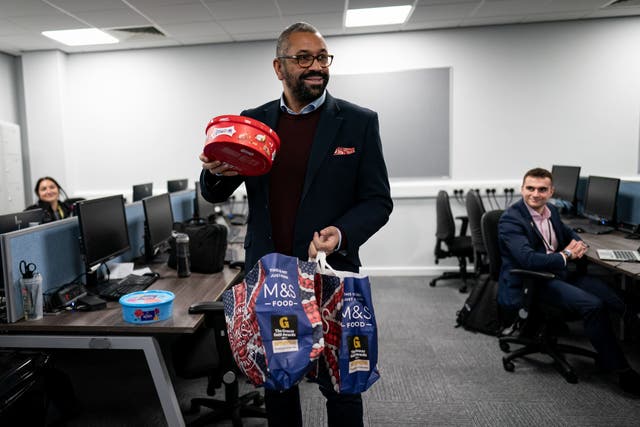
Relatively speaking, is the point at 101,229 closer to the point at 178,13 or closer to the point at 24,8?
the point at 178,13

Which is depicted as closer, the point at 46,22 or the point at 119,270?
the point at 119,270

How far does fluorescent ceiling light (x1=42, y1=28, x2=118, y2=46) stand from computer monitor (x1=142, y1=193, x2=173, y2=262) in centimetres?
234

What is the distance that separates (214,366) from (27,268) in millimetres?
770

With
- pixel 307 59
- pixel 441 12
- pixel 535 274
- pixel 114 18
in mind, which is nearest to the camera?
pixel 307 59

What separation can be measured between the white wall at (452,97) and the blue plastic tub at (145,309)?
10.4 feet

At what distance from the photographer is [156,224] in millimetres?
2674

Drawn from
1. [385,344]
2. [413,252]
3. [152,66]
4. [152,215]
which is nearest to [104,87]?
[152,66]

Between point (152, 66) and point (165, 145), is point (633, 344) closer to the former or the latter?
point (165, 145)

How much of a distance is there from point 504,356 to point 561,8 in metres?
3.11

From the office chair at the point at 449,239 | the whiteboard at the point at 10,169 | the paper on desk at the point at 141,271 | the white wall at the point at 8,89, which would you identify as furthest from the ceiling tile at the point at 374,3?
the white wall at the point at 8,89

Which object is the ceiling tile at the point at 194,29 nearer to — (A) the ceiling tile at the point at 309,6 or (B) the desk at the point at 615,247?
(A) the ceiling tile at the point at 309,6

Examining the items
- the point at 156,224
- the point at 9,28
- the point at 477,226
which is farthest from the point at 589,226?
the point at 9,28

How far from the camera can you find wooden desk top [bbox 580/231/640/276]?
2234 mm

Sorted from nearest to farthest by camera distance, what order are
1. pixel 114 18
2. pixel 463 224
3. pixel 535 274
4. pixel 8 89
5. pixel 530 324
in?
1. pixel 535 274
2. pixel 530 324
3. pixel 114 18
4. pixel 463 224
5. pixel 8 89
